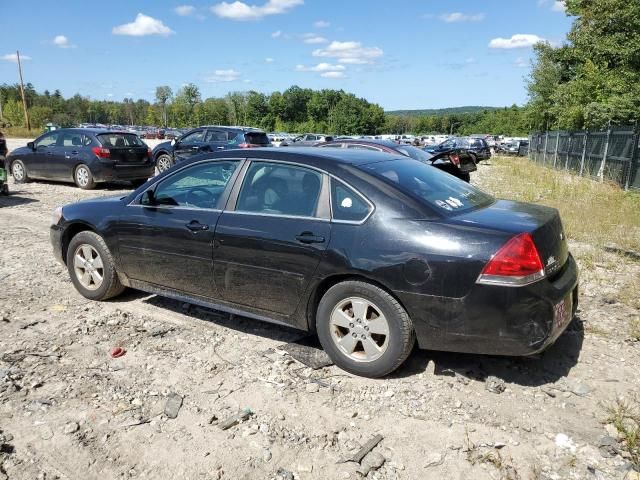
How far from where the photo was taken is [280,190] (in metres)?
4.13

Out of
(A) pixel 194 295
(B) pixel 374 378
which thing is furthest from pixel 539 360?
(A) pixel 194 295

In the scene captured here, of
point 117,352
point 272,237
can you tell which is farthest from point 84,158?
point 272,237

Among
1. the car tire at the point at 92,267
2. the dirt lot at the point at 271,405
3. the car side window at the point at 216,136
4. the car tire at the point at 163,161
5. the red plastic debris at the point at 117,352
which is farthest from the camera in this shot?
the car tire at the point at 163,161

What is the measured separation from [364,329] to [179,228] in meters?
1.85

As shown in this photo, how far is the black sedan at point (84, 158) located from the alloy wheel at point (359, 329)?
1120 centimetres

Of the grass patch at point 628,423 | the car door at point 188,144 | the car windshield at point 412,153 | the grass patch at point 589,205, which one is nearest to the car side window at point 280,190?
the grass patch at point 628,423

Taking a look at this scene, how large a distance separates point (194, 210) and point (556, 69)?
136 feet

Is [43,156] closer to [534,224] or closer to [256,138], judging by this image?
[256,138]

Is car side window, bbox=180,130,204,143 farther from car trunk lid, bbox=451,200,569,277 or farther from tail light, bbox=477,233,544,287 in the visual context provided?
tail light, bbox=477,233,544,287

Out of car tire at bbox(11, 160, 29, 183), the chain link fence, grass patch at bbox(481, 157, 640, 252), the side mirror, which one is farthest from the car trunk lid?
car tire at bbox(11, 160, 29, 183)

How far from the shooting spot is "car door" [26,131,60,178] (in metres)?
14.1

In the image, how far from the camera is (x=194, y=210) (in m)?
A: 4.47

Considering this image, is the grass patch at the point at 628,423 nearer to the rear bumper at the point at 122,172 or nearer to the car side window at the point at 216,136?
the rear bumper at the point at 122,172

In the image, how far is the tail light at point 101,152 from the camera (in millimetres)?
13258
